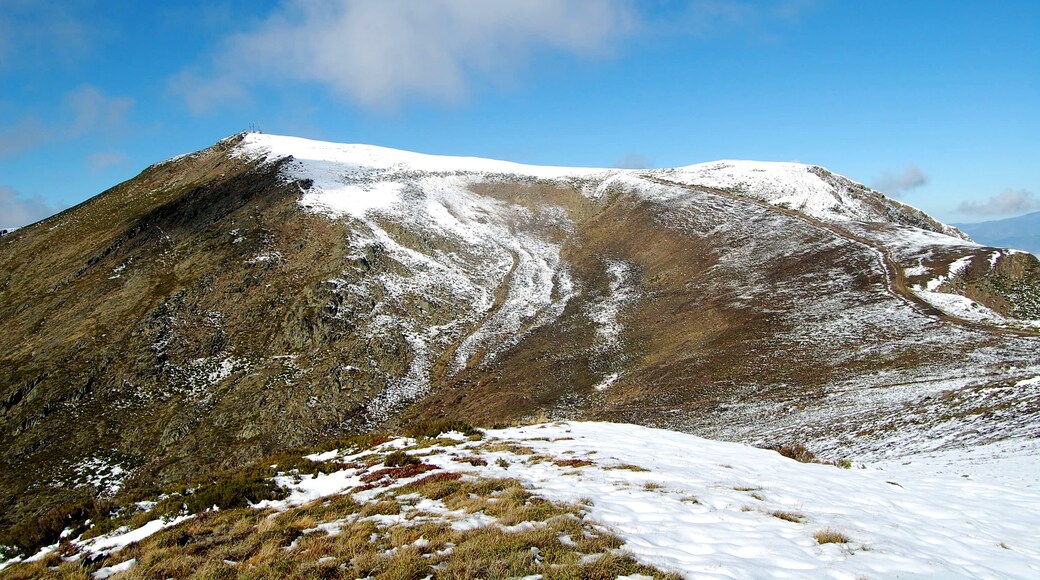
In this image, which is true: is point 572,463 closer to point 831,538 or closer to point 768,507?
point 768,507

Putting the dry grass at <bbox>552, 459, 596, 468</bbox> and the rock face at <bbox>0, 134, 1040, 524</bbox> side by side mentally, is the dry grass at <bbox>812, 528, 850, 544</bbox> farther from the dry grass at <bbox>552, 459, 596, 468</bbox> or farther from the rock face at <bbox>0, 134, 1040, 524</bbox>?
the rock face at <bbox>0, 134, 1040, 524</bbox>

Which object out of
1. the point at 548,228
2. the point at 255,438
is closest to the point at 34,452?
the point at 255,438

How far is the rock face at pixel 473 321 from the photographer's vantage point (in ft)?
112

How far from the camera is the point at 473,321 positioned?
60.4 metres

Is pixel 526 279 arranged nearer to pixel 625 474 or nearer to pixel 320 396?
pixel 320 396

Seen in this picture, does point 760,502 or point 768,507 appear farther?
point 760,502

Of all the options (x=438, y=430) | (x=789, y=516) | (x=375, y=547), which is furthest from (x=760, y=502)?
(x=438, y=430)

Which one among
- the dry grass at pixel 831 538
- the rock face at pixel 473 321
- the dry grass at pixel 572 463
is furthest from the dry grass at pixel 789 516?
the rock face at pixel 473 321

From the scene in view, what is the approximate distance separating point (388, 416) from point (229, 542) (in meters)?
35.8

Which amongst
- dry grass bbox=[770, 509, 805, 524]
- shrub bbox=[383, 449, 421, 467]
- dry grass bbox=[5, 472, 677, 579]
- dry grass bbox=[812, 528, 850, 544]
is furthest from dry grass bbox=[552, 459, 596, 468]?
dry grass bbox=[812, 528, 850, 544]

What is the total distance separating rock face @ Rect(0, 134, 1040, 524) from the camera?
3428cm

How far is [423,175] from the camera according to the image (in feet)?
327

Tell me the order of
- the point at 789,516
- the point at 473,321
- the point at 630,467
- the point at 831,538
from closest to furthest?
the point at 831,538 → the point at 789,516 → the point at 630,467 → the point at 473,321

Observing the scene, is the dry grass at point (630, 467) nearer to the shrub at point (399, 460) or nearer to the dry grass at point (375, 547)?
the dry grass at point (375, 547)
